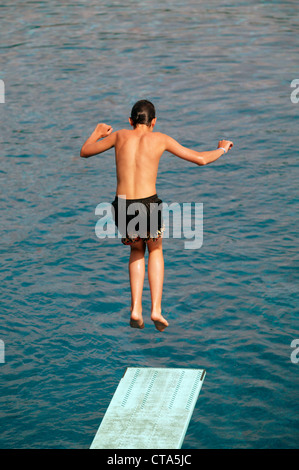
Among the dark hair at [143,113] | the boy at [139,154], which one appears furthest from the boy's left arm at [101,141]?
the dark hair at [143,113]

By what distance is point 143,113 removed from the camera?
10227 millimetres

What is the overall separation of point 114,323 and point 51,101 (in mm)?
13302

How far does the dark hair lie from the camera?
33.5 feet

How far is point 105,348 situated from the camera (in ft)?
51.5

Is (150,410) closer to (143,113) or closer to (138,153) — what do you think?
(138,153)

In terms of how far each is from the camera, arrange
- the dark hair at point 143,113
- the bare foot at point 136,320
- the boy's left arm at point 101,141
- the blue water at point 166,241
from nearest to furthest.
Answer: the dark hair at point 143,113
the boy's left arm at point 101,141
the bare foot at point 136,320
the blue water at point 166,241

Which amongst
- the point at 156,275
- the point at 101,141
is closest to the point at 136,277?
the point at 156,275

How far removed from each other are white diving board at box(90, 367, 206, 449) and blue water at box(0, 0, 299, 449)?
0.77 meters

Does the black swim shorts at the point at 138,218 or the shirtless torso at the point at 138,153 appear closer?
the shirtless torso at the point at 138,153

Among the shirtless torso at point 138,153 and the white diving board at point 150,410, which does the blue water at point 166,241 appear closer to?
the white diving board at point 150,410

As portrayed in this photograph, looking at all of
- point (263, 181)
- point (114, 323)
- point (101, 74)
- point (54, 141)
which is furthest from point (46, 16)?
point (114, 323)

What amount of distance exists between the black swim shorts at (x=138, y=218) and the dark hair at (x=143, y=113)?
1.01m

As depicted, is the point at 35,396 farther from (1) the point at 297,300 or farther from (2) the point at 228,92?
(2) the point at 228,92

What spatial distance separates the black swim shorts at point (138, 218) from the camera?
1052 cm
